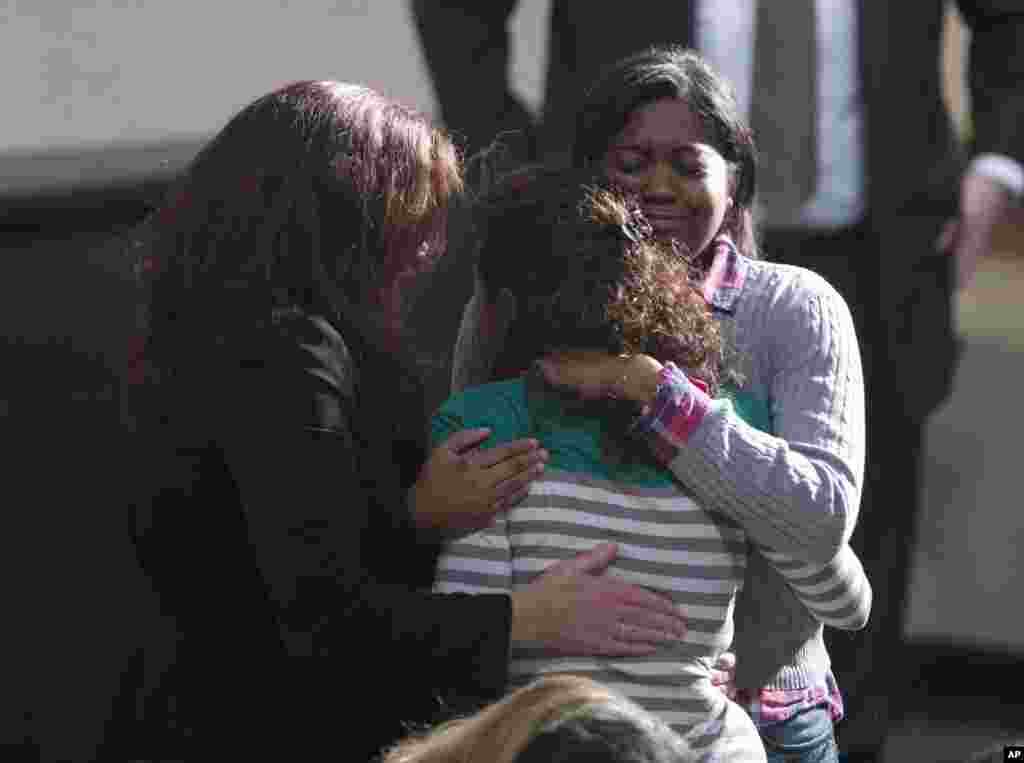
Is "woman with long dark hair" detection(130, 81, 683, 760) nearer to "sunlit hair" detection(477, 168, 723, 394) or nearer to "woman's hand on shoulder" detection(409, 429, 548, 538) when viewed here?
"woman's hand on shoulder" detection(409, 429, 548, 538)

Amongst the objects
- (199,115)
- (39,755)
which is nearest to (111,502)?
(39,755)

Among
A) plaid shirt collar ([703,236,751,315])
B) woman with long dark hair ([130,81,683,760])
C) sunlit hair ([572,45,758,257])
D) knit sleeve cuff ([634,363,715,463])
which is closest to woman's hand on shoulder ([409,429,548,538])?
woman with long dark hair ([130,81,683,760])

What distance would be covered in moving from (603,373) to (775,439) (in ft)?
0.65

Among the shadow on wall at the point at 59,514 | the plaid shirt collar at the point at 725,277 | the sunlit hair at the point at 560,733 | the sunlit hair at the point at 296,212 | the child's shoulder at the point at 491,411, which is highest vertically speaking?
the sunlit hair at the point at 296,212

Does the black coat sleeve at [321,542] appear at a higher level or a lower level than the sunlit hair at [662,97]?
lower

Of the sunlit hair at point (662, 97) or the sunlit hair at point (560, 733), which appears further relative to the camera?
the sunlit hair at point (662, 97)

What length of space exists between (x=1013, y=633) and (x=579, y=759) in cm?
387

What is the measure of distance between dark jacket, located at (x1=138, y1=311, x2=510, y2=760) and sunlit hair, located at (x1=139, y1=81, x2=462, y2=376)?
49 millimetres

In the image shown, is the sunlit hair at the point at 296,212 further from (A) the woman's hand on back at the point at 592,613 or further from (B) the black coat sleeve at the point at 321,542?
(A) the woman's hand on back at the point at 592,613

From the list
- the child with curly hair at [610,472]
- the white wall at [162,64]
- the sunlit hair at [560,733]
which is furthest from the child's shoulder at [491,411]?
the white wall at [162,64]

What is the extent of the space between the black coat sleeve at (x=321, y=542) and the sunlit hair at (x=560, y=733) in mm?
Answer: 367

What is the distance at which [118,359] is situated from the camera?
3822mm

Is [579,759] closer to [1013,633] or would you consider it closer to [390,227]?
[390,227]

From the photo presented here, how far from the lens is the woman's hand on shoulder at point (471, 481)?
242cm
